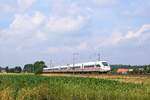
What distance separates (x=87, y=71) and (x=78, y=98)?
65.6 m

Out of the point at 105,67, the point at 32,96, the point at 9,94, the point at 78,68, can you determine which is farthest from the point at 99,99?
the point at 78,68

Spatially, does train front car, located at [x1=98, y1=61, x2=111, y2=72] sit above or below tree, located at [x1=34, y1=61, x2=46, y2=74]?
below

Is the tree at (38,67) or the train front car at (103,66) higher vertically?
the tree at (38,67)

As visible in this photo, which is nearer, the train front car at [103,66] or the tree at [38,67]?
the train front car at [103,66]

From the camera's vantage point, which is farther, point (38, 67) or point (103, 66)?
point (38, 67)

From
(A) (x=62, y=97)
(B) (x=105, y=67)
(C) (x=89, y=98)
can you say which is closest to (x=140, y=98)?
(C) (x=89, y=98)

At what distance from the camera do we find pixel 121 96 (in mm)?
24000

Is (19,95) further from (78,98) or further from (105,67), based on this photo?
(105,67)

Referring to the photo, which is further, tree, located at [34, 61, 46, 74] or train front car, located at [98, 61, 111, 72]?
tree, located at [34, 61, 46, 74]

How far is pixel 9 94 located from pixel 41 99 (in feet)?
6.81

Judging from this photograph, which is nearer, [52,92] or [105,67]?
[52,92]

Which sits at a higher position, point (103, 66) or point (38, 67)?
point (38, 67)

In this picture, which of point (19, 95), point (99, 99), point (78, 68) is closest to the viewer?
point (99, 99)

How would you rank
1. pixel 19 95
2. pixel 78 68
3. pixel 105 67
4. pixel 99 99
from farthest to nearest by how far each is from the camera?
pixel 78 68, pixel 105 67, pixel 19 95, pixel 99 99
